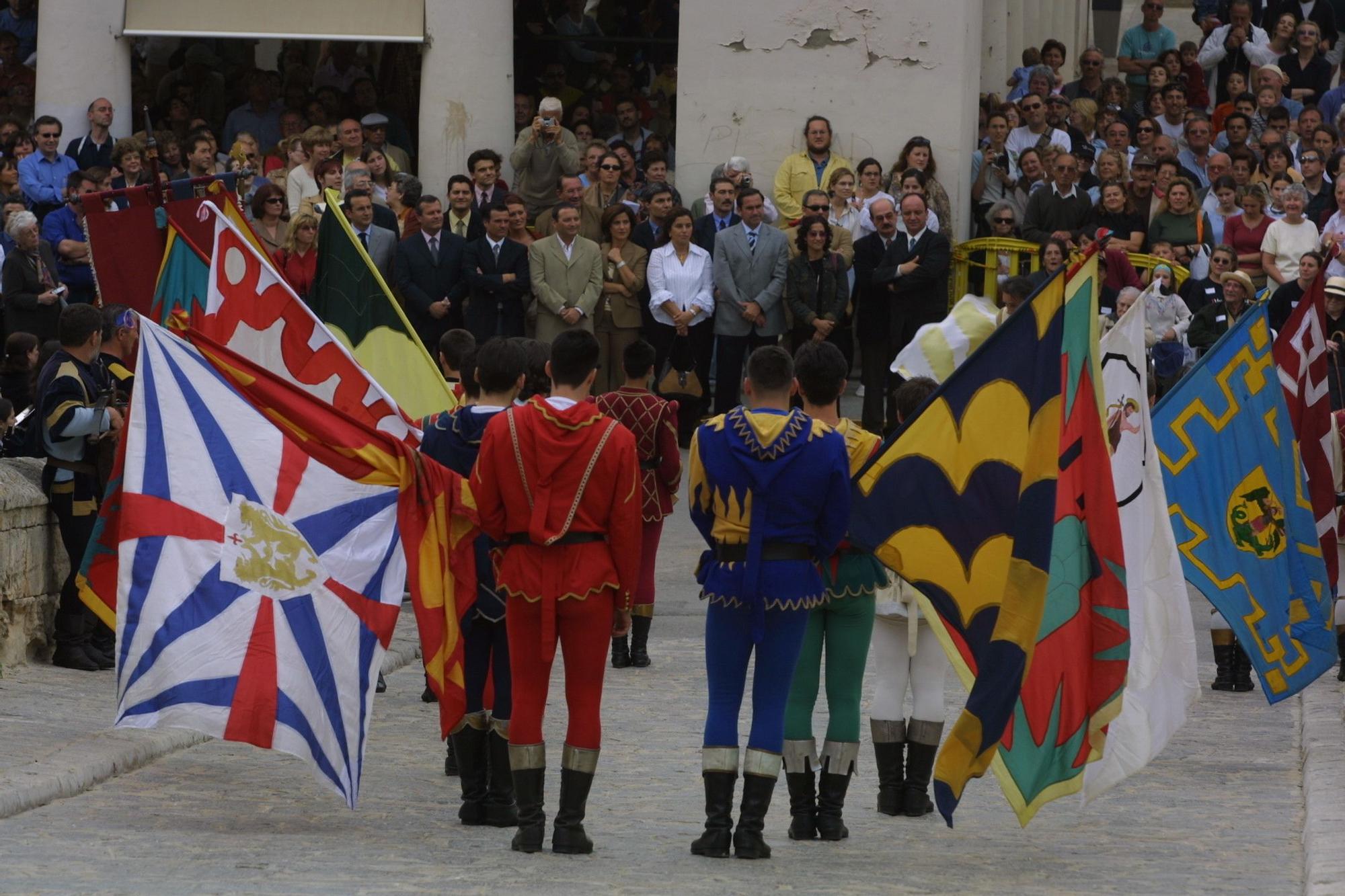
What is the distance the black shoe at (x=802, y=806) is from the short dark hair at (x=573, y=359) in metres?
1.61

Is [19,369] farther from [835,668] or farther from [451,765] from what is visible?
[835,668]

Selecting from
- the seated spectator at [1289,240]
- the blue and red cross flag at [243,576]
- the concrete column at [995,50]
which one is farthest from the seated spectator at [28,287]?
the concrete column at [995,50]

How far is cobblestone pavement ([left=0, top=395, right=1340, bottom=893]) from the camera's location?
6914 millimetres

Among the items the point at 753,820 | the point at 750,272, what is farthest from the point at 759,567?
the point at 750,272

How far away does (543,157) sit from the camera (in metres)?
17.8

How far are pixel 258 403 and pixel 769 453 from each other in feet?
6.90

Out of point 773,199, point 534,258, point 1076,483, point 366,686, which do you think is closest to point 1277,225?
point 773,199

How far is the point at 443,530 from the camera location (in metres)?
7.88

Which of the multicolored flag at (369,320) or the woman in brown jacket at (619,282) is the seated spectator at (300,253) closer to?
the woman in brown jacket at (619,282)

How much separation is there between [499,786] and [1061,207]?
10.9m

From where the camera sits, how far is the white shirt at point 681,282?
54.6 ft

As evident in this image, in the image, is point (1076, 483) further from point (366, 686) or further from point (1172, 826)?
point (366, 686)

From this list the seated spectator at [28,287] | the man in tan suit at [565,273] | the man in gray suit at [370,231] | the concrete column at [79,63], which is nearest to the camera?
the seated spectator at [28,287]

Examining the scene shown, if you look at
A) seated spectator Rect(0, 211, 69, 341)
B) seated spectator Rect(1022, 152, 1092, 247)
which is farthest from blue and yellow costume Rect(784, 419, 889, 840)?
seated spectator Rect(1022, 152, 1092, 247)
